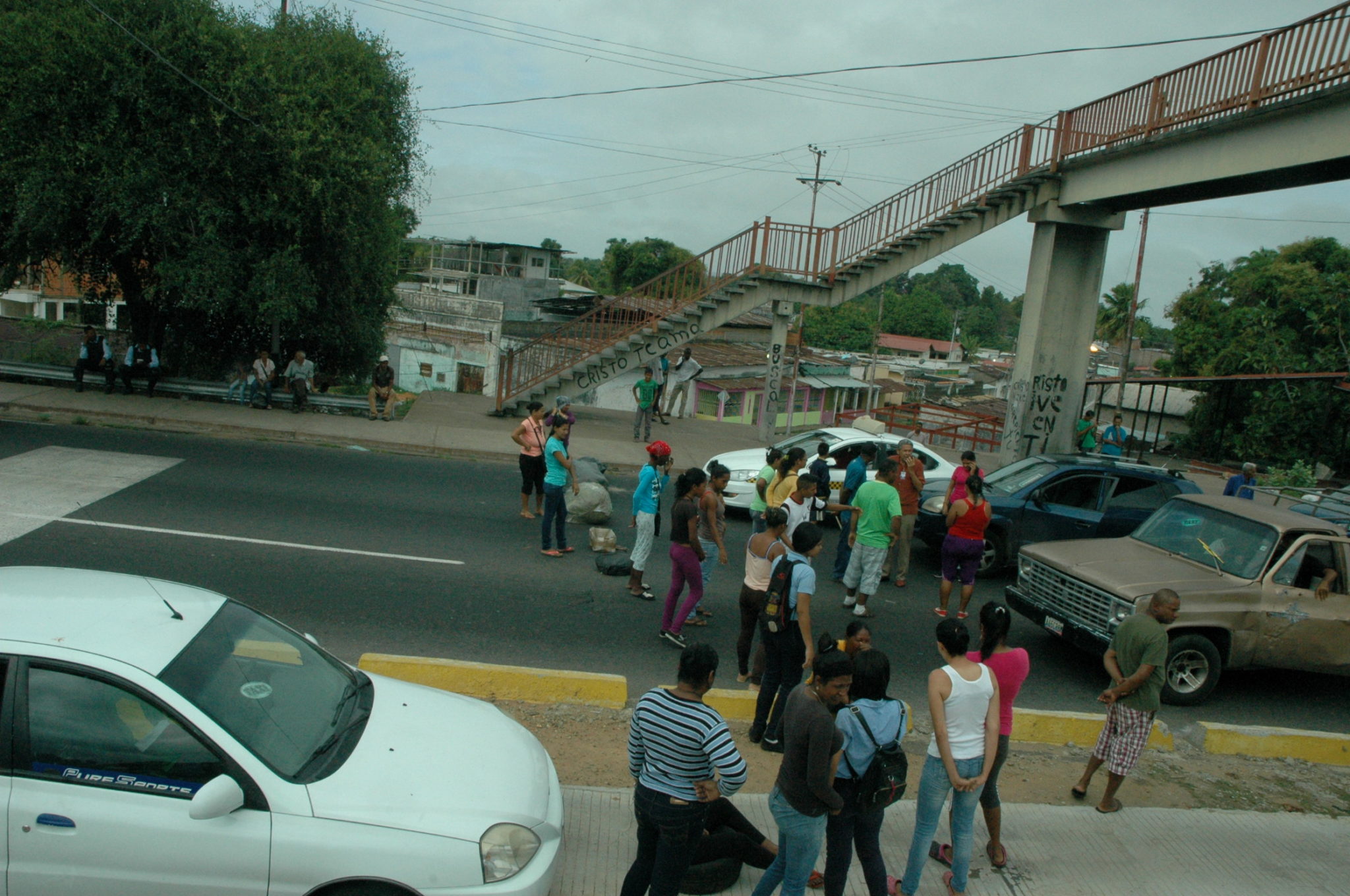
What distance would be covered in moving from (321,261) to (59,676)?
50.5 feet

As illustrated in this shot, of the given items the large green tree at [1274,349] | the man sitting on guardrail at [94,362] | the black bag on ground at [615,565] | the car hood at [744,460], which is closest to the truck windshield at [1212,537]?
the black bag on ground at [615,565]

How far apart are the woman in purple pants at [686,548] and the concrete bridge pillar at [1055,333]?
13.2m

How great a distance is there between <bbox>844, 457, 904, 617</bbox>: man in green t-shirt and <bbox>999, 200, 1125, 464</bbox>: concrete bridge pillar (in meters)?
11.0

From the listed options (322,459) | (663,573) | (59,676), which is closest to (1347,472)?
(663,573)

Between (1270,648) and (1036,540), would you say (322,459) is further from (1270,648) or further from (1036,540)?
(1270,648)

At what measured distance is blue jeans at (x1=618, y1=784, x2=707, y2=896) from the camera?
4.03 m

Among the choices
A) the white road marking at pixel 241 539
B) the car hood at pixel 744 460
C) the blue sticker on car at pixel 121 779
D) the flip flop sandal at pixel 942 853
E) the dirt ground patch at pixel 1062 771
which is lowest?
the dirt ground patch at pixel 1062 771

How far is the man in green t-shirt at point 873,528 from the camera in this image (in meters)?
9.03

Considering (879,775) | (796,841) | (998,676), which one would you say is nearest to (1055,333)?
(998,676)

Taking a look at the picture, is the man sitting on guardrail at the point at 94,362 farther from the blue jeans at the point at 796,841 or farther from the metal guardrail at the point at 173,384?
the blue jeans at the point at 796,841

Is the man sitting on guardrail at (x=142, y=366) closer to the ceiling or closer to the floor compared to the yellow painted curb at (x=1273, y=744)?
closer to the ceiling

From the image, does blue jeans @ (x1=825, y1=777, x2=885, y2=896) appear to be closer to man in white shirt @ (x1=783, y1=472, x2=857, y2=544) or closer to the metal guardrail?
man in white shirt @ (x1=783, y1=472, x2=857, y2=544)

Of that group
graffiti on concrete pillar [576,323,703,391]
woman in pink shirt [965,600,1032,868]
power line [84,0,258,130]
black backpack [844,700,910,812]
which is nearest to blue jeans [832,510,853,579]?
woman in pink shirt [965,600,1032,868]

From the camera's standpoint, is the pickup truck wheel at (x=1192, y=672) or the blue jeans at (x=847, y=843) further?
the pickup truck wheel at (x=1192, y=672)
